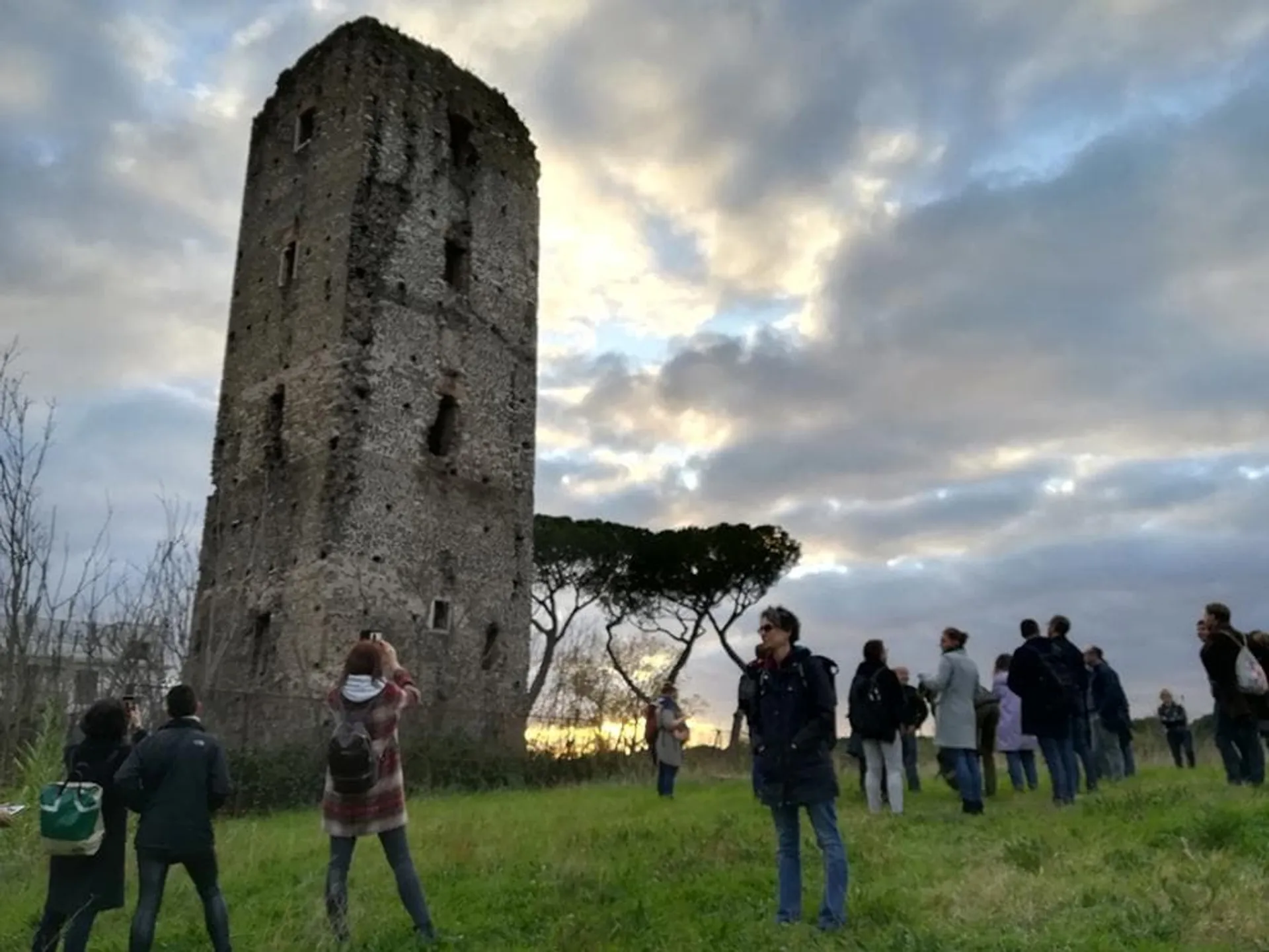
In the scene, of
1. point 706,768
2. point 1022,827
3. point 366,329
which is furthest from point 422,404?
point 1022,827

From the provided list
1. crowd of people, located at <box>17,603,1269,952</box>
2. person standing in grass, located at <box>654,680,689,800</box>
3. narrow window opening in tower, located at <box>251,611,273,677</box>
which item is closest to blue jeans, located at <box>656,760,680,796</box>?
person standing in grass, located at <box>654,680,689,800</box>

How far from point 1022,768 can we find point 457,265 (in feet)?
47.5

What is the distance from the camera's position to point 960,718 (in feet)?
30.3

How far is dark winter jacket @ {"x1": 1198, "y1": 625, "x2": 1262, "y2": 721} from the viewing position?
8.87 m

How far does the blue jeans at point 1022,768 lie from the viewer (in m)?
11.2

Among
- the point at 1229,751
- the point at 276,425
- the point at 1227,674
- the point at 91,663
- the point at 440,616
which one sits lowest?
the point at 1229,751

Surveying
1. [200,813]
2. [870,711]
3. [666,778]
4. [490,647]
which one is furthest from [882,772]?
[490,647]

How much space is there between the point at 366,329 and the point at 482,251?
362 cm

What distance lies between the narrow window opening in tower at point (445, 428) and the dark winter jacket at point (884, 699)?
12273 mm

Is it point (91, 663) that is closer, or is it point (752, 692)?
point (752, 692)

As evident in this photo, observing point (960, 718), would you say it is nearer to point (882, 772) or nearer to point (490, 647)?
point (882, 772)

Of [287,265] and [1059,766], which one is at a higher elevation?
[287,265]

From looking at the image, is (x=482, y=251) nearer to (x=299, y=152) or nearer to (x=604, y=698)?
(x=299, y=152)

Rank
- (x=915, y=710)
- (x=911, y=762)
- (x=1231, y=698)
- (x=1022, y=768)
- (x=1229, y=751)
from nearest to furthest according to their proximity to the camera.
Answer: (x=1231, y=698) → (x=1229, y=751) → (x=915, y=710) → (x=1022, y=768) → (x=911, y=762)
